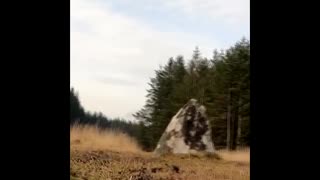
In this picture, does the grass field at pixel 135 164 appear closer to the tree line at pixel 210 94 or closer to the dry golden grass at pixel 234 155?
the dry golden grass at pixel 234 155

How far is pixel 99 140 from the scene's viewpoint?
6.55 metres

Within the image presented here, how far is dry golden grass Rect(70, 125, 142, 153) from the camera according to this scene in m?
6.06

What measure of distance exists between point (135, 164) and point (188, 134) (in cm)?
130

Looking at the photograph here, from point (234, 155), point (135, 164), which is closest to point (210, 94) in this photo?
point (234, 155)

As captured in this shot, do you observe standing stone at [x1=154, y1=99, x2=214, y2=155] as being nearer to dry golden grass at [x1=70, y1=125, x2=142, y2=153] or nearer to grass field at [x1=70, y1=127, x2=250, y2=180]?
grass field at [x1=70, y1=127, x2=250, y2=180]

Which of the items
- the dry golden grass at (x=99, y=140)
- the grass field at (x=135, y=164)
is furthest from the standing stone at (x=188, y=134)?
the dry golden grass at (x=99, y=140)

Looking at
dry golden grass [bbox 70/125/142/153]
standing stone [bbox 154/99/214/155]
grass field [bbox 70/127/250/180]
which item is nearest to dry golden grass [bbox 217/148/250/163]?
grass field [bbox 70/127/250/180]

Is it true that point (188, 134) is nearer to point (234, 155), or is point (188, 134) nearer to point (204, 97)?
point (234, 155)
